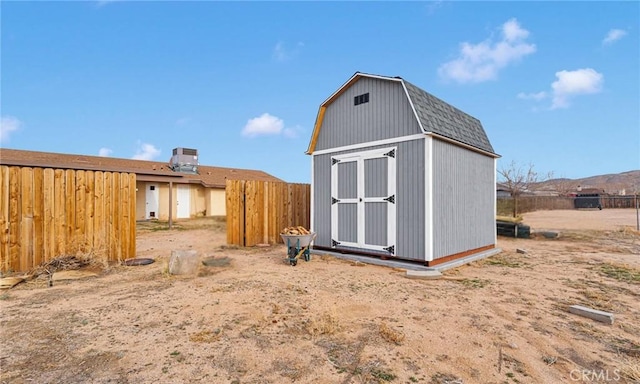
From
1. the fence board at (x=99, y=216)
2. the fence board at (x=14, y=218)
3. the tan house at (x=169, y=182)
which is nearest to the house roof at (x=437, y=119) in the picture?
the fence board at (x=99, y=216)

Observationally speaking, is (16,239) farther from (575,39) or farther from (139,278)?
(575,39)

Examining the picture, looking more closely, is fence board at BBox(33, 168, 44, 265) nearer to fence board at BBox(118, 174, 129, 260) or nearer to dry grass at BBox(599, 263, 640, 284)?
fence board at BBox(118, 174, 129, 260)

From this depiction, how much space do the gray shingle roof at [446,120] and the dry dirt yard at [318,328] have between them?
3356 millimetres

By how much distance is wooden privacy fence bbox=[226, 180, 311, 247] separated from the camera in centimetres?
909

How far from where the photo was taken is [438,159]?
6.52 meters

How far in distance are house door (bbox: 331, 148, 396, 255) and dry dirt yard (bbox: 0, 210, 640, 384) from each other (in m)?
1.29

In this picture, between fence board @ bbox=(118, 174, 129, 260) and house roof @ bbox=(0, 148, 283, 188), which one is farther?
house roof @ bbox=(0, 148, 283, 188)

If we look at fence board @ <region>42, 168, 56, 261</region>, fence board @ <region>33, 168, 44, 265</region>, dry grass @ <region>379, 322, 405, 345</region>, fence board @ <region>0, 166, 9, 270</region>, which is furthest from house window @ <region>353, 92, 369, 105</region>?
fence board @ <region>0, 166, 9, 270</region>

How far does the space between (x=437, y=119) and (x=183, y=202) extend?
18.3 m

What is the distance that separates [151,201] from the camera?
19.3 meters

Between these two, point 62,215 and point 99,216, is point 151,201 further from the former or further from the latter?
point 62,215

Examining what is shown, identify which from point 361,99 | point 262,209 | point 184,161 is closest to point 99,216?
point 262,209

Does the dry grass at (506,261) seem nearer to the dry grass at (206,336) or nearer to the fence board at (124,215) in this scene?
the dry grass at (206,336)

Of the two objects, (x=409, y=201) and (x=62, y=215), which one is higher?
(x=409, y=201)
